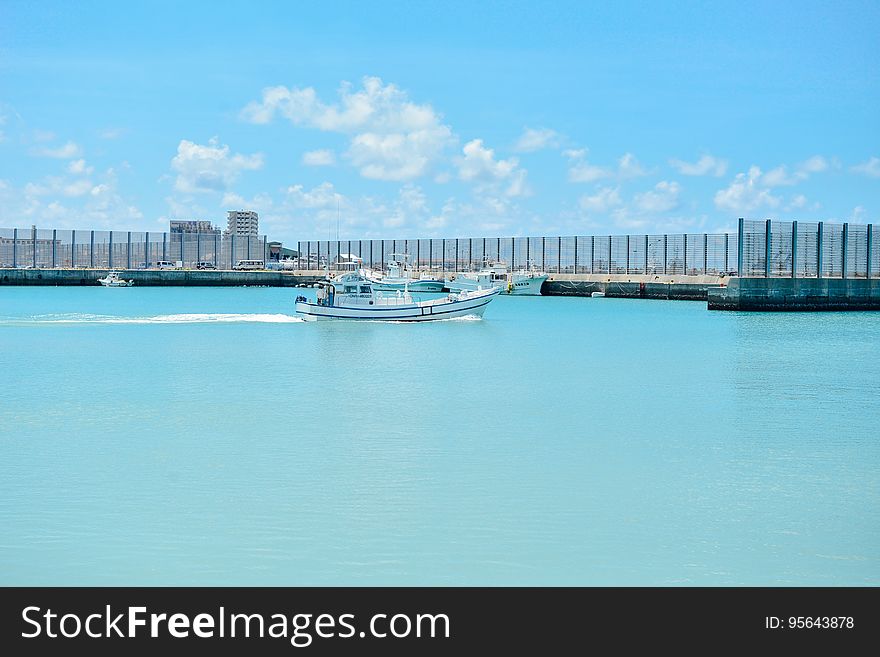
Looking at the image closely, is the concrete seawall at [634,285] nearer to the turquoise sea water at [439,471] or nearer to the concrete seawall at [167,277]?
the concrete seawall at [167,277]

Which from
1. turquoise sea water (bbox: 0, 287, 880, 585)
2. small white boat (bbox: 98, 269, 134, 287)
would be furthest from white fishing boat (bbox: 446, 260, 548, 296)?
turquoise sea water (bbox: 0, 287, 880, 585)

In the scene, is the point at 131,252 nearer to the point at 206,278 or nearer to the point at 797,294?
the point at 206,278

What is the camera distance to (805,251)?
6200 cm

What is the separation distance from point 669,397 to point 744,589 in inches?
568

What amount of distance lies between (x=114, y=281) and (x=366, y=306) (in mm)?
77551

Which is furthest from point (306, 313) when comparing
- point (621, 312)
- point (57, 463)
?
point (57, 463)

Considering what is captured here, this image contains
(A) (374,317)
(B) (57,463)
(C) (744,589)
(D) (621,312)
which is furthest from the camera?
(D) (621,312)

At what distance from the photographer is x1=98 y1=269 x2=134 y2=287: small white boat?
12119cm

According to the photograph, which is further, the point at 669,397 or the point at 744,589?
the point at 669,397

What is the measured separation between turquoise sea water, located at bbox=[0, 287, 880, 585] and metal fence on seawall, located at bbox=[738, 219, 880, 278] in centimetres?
2735

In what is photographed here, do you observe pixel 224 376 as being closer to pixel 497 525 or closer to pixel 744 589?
pixel 497 525

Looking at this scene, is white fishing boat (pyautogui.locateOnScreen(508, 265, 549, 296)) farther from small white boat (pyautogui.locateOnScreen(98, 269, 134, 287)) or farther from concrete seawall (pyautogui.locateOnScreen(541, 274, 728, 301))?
small white boat (pyautogui.locateOnScreen(98, 269, 134, 287))

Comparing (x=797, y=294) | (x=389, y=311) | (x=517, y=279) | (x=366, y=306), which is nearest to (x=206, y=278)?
(x=517, y=279)

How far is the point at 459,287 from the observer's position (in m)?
95.8
